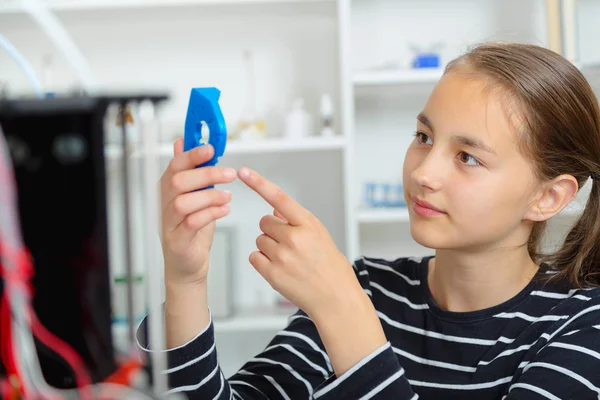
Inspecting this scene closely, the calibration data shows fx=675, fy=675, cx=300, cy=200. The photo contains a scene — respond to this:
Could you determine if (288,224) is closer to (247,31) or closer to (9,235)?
(9,235)

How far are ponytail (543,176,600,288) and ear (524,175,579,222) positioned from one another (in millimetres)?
75

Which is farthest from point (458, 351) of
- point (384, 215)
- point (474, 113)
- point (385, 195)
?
point (385, 195)

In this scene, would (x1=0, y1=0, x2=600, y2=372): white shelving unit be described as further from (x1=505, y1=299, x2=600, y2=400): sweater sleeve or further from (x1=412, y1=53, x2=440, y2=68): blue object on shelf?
(x1=505, y1=299, x2=600, y2=400): sweater sleeve

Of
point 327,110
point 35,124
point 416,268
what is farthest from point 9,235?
point 327,110

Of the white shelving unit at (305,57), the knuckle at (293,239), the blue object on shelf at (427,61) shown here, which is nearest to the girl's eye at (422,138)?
the knuckle at (293,239)

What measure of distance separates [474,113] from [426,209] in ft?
0.47

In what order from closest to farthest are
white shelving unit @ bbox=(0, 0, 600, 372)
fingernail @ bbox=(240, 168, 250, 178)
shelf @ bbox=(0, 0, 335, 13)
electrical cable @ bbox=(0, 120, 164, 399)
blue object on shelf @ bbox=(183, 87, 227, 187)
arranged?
electrical cable @ bbox=(0, 120, 164, 399)
blue object on shelf @ bbox=(183, 87, 227, 187)
fingernail @ bbox=(240, 168, 250, 178)
shelf @ bbox=(0, 0, 335, 13)
white shelving unit @ bbox=(0, 0, 600, 372)

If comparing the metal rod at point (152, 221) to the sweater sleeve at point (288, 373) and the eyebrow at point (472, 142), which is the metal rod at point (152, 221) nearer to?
the sweater sleeve at point (288, 373)

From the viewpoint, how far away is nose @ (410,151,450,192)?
88 cm

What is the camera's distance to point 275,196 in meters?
0.69

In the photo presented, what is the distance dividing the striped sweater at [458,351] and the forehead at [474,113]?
0.24m

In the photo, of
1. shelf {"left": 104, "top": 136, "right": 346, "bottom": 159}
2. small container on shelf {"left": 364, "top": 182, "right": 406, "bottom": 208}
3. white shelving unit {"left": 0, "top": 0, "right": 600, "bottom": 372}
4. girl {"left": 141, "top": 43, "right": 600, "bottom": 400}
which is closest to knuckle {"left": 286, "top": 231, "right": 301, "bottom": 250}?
girl {"left": 141, "top": 43, "right": 600, "bottom": 400}

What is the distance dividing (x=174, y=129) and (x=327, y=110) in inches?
20.2

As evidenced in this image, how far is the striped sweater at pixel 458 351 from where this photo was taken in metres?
0.82
